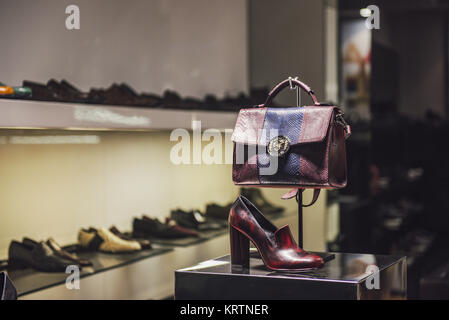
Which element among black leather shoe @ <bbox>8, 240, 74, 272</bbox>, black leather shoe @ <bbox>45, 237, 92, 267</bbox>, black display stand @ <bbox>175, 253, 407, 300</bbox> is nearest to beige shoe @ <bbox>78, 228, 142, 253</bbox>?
black leather shoe @ <bbox>45, 237, 92, 267</bbox>

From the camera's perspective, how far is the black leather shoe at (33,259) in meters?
2.59

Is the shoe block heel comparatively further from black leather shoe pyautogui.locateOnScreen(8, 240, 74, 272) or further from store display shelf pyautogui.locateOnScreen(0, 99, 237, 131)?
black leather shoe pyautogui.locateOnScreen(8, 240, 74, 272)

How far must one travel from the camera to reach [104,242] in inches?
118

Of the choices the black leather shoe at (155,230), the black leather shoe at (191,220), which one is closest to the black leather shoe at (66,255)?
the black leather shoe at (155,230)

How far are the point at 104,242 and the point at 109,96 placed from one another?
680 millimetres

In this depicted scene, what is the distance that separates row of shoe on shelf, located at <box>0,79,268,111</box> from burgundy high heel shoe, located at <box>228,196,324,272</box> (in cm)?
91

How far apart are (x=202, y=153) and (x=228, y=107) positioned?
14.4 inches

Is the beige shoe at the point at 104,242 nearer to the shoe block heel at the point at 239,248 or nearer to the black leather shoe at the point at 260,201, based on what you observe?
the black leather shoe at the point at 260,201

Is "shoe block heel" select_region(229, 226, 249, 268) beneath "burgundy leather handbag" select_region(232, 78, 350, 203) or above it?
beneath

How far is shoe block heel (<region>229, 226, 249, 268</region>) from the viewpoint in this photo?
1.77 metres

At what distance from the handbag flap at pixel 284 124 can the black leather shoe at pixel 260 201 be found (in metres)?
2.25

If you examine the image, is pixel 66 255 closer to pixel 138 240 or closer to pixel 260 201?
pixel 138 240
